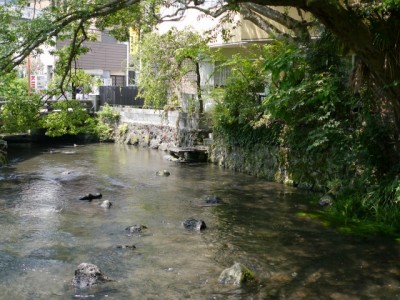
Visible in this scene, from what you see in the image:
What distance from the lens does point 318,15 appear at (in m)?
8.84

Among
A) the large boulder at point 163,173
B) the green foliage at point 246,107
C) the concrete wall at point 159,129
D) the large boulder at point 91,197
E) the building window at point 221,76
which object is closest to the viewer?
the large boulder at point 91,197

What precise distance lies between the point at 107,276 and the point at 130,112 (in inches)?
863

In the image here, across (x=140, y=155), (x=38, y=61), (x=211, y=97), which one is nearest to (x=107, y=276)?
(x=211, y=97)

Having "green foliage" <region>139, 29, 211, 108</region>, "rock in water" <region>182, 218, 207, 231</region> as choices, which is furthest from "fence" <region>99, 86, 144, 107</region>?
"rock in water" <region>182, 218, 207, 231</region>

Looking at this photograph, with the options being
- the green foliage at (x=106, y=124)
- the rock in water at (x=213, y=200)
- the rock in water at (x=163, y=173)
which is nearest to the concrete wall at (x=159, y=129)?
the green foliage at (x=106, y=124)

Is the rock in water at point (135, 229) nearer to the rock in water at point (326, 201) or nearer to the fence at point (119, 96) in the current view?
the rock in water at point (326, 201)

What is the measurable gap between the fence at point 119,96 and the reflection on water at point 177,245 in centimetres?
1527

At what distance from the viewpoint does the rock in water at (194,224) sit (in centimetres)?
1241

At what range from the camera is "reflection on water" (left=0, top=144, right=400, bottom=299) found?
8.78m

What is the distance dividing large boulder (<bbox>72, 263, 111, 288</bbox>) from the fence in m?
25.1

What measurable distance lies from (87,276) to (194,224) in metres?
4.11

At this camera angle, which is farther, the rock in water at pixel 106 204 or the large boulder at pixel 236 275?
the rock in water at pixel 106 204

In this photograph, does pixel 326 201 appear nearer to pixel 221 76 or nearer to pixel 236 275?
pixel 236 275

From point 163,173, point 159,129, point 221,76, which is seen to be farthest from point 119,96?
point 163,173
